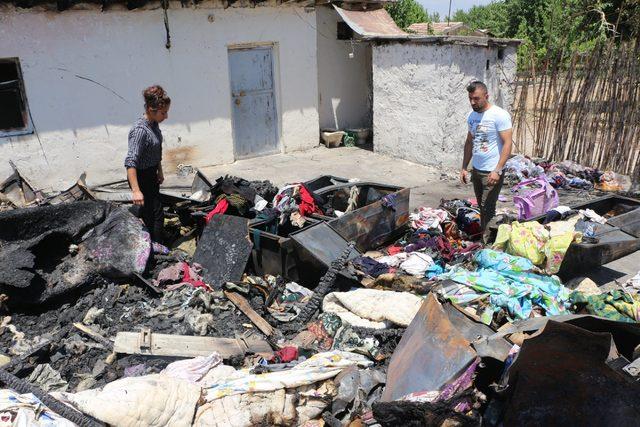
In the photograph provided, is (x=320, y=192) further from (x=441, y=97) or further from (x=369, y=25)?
(x=369, y=25)

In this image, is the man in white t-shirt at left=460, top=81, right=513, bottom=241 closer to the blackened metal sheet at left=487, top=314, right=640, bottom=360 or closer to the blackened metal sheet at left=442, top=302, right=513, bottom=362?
the blackened metal sheet at left=442, top=302, right=513, bottom=362

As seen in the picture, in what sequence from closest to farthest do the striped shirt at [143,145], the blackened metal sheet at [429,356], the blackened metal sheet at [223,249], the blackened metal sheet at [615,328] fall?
the blackened metal sheet at [615,328] → the blackened metal sheet at [429,356] → the striped shirt at [143,145] → the blackened metal sheet at [223,249]

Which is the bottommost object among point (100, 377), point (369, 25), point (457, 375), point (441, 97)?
point (100, 377)

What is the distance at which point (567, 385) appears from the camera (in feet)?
10.0

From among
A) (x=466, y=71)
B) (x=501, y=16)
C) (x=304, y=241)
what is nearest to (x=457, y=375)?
(x=304, y=241)

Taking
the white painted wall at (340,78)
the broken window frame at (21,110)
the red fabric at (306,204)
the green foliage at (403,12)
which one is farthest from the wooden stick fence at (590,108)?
the green foliage at (403,12)

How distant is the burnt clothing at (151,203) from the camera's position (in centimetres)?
583

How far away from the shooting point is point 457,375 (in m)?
3.38

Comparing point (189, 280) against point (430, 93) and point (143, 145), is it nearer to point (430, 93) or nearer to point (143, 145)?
point (143, 145)

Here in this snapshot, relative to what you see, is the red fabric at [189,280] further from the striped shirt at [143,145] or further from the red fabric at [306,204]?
the red fabric at [306,204]

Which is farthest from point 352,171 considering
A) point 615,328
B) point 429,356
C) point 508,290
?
point 615,328

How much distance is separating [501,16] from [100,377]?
23437 millimetres

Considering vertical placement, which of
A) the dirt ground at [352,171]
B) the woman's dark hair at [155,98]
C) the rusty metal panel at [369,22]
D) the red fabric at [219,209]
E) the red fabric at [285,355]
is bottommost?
the red fabric at [285,355]

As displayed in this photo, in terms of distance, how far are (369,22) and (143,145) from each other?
7758 mm
